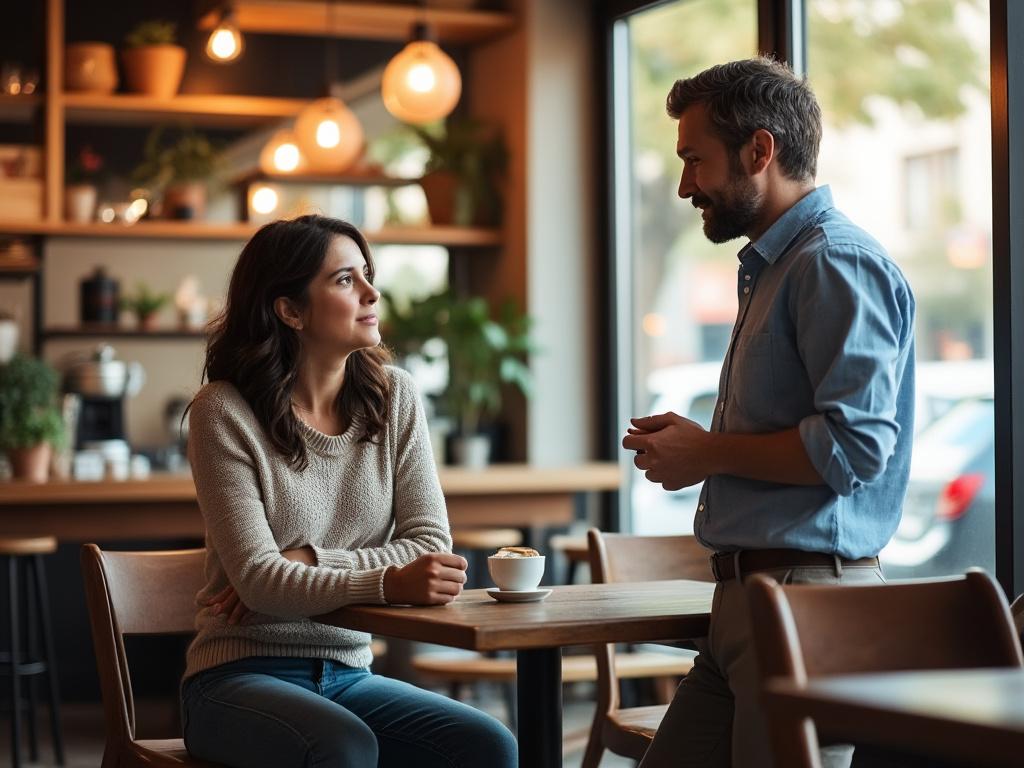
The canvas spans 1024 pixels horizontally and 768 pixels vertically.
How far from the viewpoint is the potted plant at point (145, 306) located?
6340mm

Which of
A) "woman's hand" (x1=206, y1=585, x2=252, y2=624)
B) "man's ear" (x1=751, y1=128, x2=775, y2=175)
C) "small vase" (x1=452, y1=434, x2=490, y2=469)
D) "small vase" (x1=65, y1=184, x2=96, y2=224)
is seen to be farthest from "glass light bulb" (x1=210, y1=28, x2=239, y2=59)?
"man's ear" (x1=751, y1=128, x2=775, y2=175)

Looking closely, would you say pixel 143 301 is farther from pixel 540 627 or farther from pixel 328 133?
pixel 540 627

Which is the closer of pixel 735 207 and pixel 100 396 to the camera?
pixel 735 207

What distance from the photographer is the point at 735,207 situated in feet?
7.39

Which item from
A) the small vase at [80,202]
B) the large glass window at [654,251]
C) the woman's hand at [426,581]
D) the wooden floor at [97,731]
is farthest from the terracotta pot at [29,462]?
the woman's hand at [426,581]

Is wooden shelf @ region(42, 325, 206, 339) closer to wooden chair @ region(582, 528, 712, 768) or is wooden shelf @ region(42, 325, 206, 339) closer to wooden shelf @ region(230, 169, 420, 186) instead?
wooden shelf @ region(230, 169, 420, 186)

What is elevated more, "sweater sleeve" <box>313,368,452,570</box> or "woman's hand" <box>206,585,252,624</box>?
"sweater sleeve" <box>313,368,452,570</box>

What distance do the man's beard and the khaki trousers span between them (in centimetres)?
52

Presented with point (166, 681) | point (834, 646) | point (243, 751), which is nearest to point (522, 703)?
point (243, 751)

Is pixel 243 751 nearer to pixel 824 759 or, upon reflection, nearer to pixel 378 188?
pixel 824 759

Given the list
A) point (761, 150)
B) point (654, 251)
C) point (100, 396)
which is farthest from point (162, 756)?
point (654, 251)

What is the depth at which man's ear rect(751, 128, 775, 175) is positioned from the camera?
7.28ft

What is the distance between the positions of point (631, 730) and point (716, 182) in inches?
46.6

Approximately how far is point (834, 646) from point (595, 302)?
4408 mm
